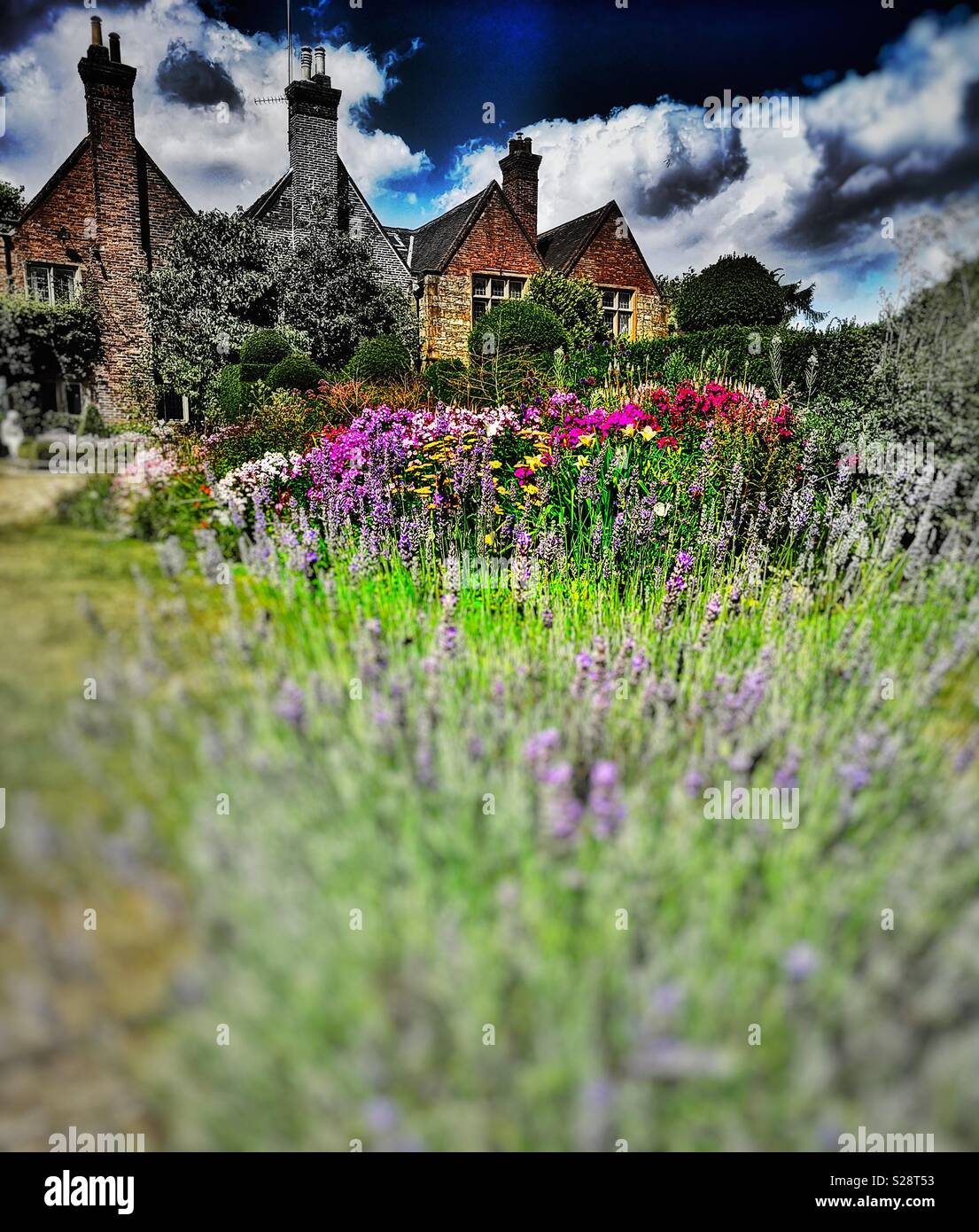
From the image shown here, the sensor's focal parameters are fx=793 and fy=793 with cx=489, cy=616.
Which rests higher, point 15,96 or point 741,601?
point 15,96

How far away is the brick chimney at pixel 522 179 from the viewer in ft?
69.7

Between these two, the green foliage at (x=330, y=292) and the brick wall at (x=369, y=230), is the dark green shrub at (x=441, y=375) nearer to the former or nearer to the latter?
the green foliage at (x=330, y=292)

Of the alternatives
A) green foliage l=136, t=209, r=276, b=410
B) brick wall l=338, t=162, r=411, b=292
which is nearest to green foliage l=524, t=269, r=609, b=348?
brick wall l=338, t=162, r=411, b=292

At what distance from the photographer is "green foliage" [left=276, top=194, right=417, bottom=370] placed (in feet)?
61.4

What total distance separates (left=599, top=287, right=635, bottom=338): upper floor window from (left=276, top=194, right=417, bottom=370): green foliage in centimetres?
686

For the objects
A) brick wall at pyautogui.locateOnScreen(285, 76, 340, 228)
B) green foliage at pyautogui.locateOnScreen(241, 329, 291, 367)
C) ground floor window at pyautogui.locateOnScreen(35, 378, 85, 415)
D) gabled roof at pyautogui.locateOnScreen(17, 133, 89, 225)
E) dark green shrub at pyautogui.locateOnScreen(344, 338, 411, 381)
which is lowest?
ground floor window at pyautogui.locateOnScreen(35, 378, 85, 415)

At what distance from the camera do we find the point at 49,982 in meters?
1.80

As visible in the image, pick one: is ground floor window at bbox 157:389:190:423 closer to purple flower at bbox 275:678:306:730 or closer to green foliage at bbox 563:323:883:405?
green foliage at bbox 563:323:883:405

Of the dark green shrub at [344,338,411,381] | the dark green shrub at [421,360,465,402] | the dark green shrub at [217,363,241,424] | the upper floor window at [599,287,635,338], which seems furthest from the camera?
the upper floor window at [599,287,635,338]

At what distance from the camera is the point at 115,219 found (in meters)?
18.0

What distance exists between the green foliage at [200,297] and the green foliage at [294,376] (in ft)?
12.0

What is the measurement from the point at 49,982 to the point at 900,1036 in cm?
187

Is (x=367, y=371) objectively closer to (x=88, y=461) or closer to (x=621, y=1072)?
(x=88, y=461)

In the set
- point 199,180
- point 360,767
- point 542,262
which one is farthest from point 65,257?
point 360,767
